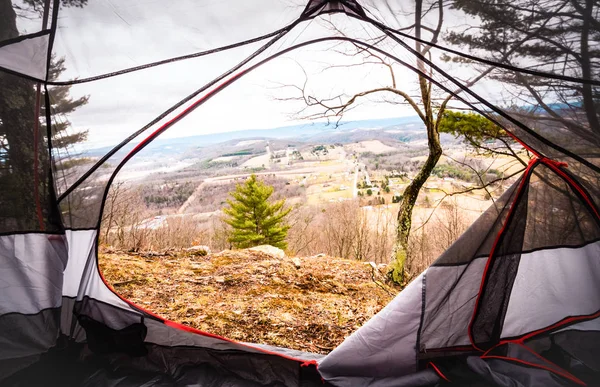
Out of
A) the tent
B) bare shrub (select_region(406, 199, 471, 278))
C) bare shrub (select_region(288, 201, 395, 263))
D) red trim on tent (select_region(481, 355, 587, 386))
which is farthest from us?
bare shrub (select_region(288, 201, 395, 263))

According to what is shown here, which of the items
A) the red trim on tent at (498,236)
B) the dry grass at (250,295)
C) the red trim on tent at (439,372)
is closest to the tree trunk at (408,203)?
the dry grass at (250,295)

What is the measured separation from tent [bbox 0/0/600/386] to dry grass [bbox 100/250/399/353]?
67 cm

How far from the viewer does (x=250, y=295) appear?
3131mm

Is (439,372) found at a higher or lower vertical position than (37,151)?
lower

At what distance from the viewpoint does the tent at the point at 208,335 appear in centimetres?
131

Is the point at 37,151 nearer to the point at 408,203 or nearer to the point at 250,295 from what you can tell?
the point at 250,295

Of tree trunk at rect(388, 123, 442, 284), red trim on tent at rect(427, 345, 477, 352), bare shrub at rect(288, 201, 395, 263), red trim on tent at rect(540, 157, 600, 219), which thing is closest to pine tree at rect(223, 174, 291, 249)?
bare shrub at rect(288, 201, 395, 263)

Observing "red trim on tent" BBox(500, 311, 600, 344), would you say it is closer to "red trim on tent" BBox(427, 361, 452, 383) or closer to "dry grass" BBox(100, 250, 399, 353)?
"red trim on tent" BBox(427, 361, 452, 383)

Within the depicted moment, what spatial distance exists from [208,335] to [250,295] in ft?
4.99

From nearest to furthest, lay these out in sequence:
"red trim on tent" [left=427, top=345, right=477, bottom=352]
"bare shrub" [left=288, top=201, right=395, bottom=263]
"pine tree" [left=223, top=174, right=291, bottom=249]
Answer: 1. "red trim on tent" [left=427, top=345, right=477, bottom=352]
2. "pine tree" [left=223, top=174, right=291, bottom=249]
3. "bare shrub" [left=288, top=201, right=395, bottom=263]

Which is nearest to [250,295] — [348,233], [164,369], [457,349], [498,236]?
[164,369]

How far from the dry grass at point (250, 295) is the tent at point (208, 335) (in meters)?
0.67

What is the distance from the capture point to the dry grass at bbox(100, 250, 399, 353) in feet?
7.58

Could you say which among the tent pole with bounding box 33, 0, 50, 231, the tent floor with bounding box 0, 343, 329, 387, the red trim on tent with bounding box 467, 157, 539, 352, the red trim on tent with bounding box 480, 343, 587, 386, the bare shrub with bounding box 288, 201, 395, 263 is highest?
the tent pole with bounding box 33, 0, 50, 231
